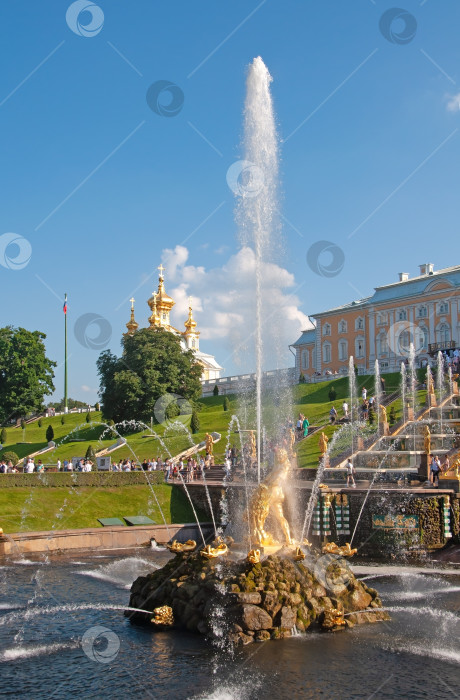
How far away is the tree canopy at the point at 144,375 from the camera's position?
176ft

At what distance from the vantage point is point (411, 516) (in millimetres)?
22938

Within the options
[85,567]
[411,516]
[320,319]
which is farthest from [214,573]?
[320,319]

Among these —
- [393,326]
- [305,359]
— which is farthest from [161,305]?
[393,326]

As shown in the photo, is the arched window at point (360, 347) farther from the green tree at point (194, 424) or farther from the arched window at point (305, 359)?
the green tree at point (194, 424)

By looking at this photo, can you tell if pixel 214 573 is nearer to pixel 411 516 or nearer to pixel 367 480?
pixel 411 516

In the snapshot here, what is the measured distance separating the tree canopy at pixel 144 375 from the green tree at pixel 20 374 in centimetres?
930

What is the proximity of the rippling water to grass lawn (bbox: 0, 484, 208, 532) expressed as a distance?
9341 millimetres

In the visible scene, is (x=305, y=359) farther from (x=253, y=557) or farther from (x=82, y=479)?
(x=253, y=557)

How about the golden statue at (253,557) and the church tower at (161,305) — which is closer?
the golden statue at (253,557)

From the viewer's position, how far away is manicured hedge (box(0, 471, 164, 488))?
2728cm

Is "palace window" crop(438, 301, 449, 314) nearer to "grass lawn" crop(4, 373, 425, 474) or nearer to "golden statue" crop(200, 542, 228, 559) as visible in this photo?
"grass lawn" crop(4, 373, 425, 474)

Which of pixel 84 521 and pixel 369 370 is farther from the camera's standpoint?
pixel 369 370

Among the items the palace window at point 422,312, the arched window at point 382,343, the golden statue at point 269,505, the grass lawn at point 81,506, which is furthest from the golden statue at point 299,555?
the arched window at point 382,343

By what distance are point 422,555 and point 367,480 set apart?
6.08 metres
